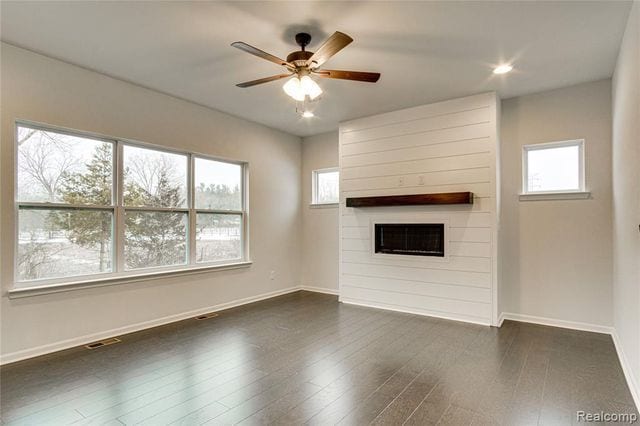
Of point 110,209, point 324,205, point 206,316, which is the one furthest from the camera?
point 324,205

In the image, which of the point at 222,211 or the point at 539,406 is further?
the point at 222,211

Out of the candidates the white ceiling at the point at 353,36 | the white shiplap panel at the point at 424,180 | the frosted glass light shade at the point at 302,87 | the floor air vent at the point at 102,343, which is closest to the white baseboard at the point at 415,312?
the white shiplap panel at the point at 424,180

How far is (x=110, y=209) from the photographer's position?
3730mm

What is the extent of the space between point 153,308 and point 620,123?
520 cm

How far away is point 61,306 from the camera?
3301 millimetres

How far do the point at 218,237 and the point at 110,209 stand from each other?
152 centimetres

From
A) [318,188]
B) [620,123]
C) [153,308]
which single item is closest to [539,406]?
[620,123]

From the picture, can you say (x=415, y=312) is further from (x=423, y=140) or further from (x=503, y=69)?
(x=503, y=69)

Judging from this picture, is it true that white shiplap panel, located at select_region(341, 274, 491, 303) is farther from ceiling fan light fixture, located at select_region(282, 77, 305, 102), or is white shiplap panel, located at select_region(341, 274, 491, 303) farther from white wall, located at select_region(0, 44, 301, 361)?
ceiling fan light fixture, located at select_region(282, 77, 305, 102)

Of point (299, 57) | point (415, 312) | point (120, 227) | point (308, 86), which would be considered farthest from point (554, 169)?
point (120, 227)

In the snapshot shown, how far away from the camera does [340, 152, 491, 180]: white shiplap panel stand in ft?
13.9

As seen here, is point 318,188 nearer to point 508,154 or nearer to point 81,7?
point 508,154

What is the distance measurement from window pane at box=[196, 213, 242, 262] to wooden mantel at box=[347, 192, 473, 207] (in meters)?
1.79

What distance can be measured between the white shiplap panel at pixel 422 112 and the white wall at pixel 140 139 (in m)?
1.47
